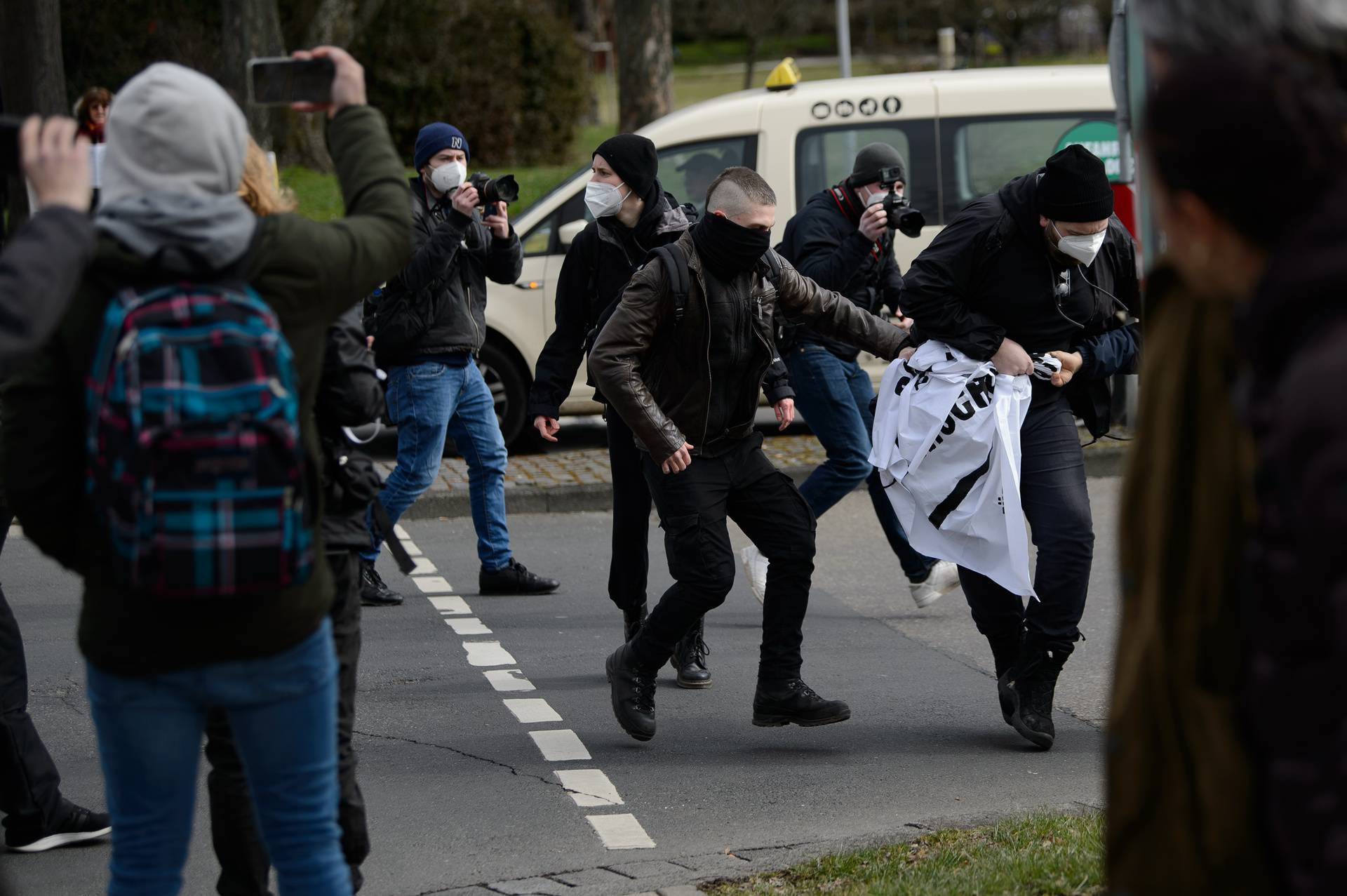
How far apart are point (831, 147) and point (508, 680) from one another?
552cm

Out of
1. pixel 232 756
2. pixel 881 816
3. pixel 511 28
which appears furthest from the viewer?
pixel 511 28

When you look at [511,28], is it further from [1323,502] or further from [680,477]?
[1323,502]

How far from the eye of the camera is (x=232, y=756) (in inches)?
137

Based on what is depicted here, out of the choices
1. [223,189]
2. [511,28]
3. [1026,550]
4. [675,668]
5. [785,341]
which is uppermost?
[511,28]

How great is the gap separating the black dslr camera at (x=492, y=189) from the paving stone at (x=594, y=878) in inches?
132

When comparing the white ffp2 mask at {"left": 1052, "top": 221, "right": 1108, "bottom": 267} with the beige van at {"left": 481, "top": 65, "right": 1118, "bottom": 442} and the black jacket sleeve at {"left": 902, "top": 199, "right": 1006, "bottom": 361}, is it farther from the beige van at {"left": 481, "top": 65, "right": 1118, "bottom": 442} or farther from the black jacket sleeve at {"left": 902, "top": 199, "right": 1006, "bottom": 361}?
the beige van at {"left": 481, "top": 65, "right": 1118, "bottom": 442}

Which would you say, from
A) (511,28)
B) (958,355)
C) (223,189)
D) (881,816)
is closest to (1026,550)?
(958,355)

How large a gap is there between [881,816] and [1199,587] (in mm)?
2954

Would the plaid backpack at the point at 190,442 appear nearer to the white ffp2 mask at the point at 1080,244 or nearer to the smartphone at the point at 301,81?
the smartphone at the point at 301,81

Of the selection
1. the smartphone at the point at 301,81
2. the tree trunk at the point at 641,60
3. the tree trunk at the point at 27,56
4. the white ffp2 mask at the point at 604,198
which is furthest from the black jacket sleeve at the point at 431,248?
the tree trunk at the point at 641,60

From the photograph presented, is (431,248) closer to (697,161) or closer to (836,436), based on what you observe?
(836,436)

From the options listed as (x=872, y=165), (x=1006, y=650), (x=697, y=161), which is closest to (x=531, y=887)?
(x=1006, y=650)

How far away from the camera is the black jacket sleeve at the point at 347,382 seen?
3.50 m

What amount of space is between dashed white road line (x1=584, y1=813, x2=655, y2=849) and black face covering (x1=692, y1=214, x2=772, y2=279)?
1670 mm
